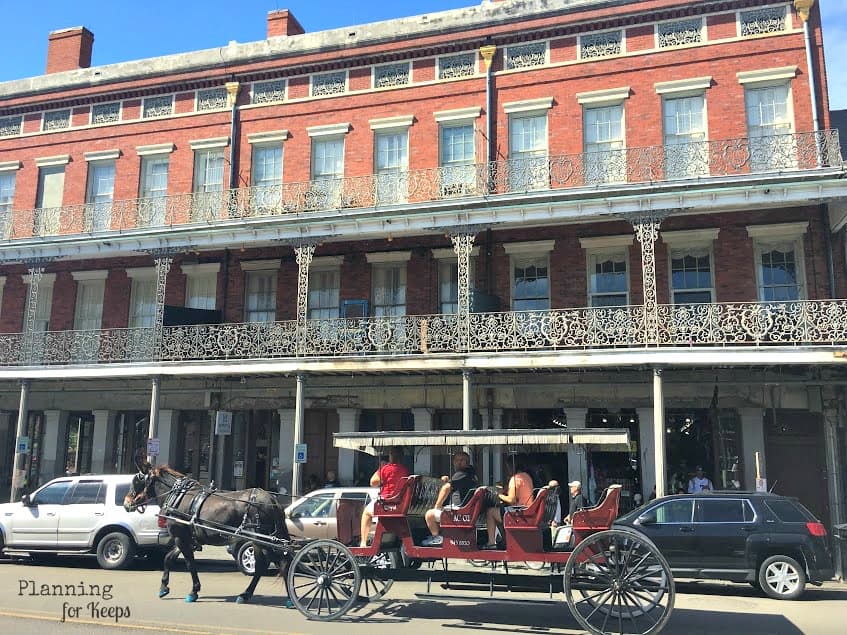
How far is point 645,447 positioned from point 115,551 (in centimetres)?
1164

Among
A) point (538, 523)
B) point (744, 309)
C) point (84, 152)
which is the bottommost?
point (538, 523)

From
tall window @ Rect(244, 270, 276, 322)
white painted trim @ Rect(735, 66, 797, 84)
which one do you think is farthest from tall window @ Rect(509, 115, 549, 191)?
tall window @ Rect(244, 270, 276, 322)

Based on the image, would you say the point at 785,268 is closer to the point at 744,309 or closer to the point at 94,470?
the point at 744,309

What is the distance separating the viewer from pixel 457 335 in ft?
54.1

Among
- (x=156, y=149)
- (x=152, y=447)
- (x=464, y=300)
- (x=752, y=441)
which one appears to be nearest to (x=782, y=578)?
(x=752, y=441)

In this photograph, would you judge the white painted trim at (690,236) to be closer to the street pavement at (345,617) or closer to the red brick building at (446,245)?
the red brick building at (446,245)

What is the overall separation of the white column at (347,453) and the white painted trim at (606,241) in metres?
7.36

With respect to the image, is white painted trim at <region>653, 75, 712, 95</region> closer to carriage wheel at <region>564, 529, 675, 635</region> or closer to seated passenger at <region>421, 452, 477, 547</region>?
seated passenger at <region>421, 452, 477, 547</region>

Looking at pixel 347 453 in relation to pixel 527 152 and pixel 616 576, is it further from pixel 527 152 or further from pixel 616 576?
pixel 616 576

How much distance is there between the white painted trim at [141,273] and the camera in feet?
72.9

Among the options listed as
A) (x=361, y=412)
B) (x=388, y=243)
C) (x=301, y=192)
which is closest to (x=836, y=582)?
(x=361, y=412)

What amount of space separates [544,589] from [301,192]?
47.4 ft

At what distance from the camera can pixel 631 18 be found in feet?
61.9

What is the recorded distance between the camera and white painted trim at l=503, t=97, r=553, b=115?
19.4 metres
